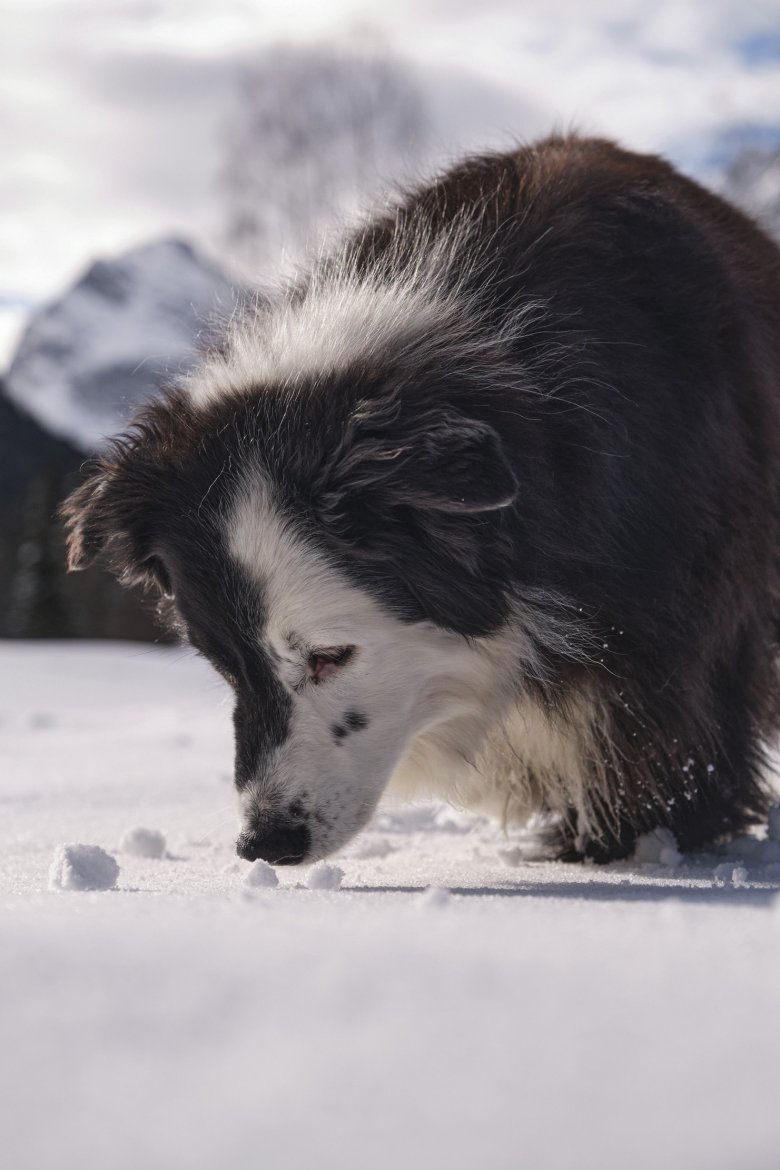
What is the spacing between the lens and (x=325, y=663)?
244 cm

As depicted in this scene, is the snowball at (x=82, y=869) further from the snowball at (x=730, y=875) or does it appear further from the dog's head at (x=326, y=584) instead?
the snowball at (x=730, y=875)

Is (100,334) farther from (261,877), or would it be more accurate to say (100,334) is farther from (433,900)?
(433,900)

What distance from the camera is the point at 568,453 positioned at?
249 cm

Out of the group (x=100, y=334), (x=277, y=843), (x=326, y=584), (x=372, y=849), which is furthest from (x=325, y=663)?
(x=100, y=334)

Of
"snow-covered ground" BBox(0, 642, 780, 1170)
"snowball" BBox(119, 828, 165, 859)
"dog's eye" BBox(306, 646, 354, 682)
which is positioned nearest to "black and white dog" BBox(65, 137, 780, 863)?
"dog's eye" BBox(306, 646, 354, 682)

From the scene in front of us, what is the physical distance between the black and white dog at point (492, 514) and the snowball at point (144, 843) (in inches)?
18.5

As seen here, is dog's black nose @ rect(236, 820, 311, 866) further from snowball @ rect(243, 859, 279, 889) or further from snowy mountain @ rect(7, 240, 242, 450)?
snowy mountain @ rect(7, 240, 242, 450)

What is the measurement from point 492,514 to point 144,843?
1.14m

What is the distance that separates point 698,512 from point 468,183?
0.98 metres

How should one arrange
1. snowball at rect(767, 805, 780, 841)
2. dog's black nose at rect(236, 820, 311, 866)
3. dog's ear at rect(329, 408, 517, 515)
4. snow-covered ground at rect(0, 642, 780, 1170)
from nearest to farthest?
snow-covered ground at rect(0, 642, 780, 1170)
dog's ear at rect(329, 408, 517, 515)
dog's black nose at rect(236, 820, 311, 866)
snowball at rect(767, 805, 780, 841)

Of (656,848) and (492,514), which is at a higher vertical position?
(492,514)

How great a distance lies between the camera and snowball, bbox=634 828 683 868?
8.91ft

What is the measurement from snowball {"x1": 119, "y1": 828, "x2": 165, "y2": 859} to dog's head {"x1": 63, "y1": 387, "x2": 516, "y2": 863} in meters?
0.47

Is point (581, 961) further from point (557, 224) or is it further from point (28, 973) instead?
point (557, 224)
